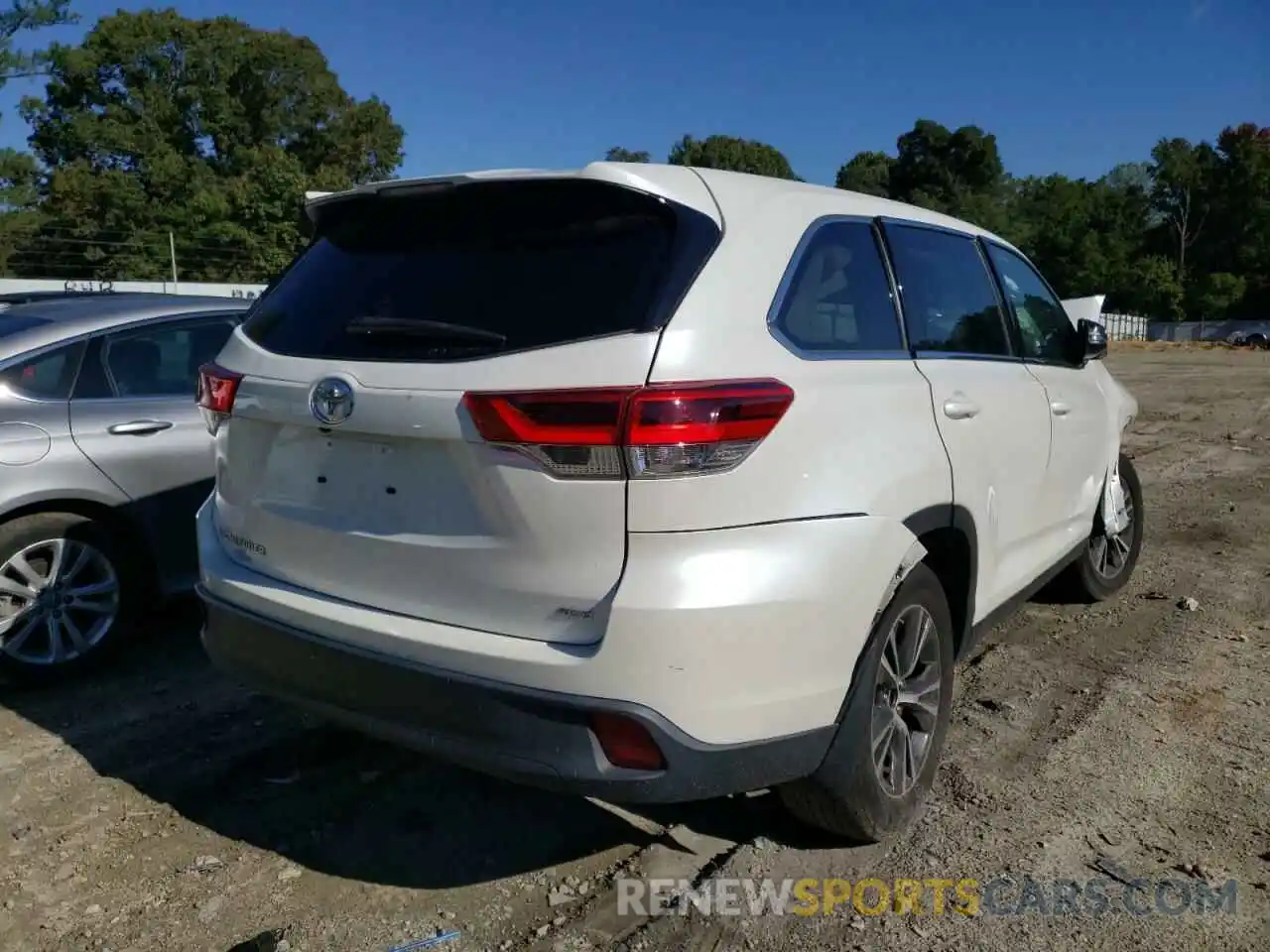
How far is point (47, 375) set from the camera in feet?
13.5

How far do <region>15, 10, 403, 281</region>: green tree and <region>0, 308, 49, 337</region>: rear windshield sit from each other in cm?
4010

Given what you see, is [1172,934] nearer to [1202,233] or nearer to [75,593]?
[75,593]

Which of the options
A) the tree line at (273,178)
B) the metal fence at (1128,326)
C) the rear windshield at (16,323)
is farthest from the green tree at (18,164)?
the metal fence at (1128,326)

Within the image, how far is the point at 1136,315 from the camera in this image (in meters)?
66.2

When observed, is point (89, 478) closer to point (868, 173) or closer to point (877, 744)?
point (877, 744)

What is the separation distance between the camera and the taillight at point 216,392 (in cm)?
278

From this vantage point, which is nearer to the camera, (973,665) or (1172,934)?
(1172,934)

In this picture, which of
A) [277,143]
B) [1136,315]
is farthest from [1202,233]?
[277,143]

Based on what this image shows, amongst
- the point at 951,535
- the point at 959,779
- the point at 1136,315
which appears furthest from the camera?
the point at 1136,315

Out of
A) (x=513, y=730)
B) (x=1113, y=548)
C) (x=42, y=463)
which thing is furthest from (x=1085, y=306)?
(x=42, y=463)

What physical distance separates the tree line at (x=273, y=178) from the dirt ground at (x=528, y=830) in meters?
29.7

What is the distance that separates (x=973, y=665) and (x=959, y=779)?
1.15 m

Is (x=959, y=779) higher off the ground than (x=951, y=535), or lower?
lower

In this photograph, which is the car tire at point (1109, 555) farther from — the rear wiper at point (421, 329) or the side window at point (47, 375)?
the side window at point (47, 375)
